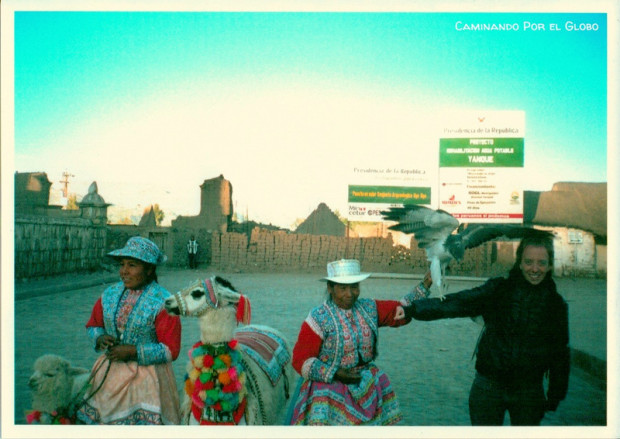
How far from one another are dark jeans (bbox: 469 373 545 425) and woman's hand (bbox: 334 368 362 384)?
A: 81 cm

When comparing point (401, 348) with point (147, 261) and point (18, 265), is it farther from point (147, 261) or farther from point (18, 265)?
point (18, 265)

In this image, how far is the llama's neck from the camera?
343 centimetres

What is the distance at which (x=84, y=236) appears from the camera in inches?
589

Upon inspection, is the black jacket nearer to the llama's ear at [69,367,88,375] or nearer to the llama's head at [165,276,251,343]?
the llama's head at [165,276,251,343]

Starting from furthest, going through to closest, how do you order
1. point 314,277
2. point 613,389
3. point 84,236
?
point 314,277 < point 84,236 < point 613,389

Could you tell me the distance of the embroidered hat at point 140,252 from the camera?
363cm

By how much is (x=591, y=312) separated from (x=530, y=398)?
708 centimetres

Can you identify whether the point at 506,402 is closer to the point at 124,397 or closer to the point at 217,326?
the point at 217,326

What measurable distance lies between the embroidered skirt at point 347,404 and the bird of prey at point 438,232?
0.90 m

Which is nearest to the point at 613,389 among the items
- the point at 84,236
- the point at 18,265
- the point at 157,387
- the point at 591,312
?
the point at 157,387

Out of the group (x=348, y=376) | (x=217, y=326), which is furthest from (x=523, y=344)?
(x=217, y=326)

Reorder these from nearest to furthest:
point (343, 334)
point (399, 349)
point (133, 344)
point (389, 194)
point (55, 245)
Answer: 1. point (343, 334)
2. point (133, 344)
3. point (389, 194)
4. point (399, 349)
5. point (55, 245)

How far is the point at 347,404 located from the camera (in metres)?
3.36

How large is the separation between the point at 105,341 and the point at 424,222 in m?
2.37
